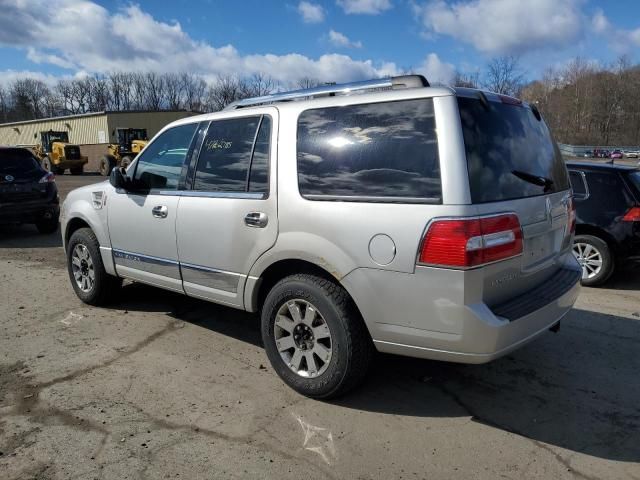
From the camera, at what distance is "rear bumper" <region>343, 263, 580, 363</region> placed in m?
2.79

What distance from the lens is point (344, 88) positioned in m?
3.53

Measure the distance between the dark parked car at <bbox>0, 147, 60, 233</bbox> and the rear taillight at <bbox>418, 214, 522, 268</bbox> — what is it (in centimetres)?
939

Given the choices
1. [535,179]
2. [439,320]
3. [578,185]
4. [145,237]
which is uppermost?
[535,179]

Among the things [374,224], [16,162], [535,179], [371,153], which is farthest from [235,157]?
[16,162]

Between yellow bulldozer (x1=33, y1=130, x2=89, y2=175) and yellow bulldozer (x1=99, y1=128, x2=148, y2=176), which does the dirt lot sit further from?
yellow bulldozer (x1=33, y1=130, x2=89, y2=175)

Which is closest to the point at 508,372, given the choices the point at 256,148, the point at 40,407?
the point at 256,148

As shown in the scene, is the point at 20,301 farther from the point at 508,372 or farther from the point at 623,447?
the point at 623,447

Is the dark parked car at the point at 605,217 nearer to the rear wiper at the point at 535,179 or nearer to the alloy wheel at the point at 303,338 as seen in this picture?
the rear wiper at the point at 535,179

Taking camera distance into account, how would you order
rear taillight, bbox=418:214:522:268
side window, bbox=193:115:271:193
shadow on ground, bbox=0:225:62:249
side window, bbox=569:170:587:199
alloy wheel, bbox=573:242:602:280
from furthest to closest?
shadow on ground, bbox=0:225:62:249 → side window, bbox=569:170:587:199 → alloy wheel, bbox=573:242:602:280 → side window, bbox=193:115:271:193 → rear taillight, bbox=418:214:522:268

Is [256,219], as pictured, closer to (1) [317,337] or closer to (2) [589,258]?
(1) [317,337]

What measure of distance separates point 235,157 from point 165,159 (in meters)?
0.99

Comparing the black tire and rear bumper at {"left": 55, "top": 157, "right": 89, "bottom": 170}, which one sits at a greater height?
rear bumper at {"left": 55, "top": 157, "right": 89, "bottom": 170}

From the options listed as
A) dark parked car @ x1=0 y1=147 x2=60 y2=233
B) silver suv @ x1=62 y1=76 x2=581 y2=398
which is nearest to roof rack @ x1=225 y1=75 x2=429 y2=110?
silver suv @ x1=62 y1=76 x2=581 y2=398

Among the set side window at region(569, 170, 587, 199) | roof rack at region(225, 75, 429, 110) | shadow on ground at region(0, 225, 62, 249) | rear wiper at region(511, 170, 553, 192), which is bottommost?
shadow on ground at region(0, 225, 62, 249)
